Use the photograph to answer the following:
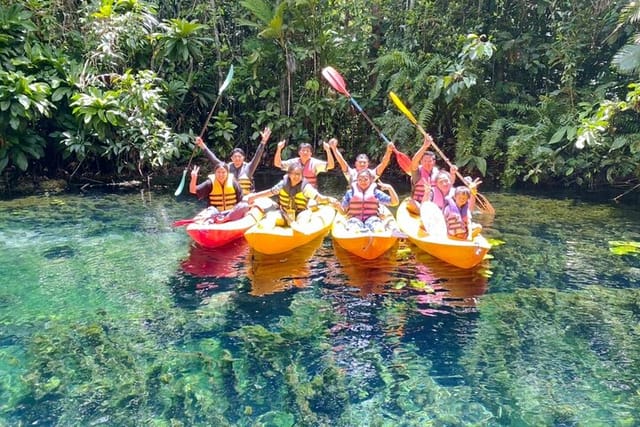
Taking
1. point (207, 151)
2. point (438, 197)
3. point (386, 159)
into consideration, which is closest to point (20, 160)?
point (207, 151)

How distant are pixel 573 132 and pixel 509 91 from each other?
187cm

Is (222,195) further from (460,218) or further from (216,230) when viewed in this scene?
(460,218)

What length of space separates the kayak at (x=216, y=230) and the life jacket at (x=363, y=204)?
121 centimetres

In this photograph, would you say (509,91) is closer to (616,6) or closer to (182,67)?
(616,6)

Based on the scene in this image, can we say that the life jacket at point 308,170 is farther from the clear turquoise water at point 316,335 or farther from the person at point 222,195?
the clear turquoise water at point 316,335

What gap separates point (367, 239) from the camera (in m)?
5.46

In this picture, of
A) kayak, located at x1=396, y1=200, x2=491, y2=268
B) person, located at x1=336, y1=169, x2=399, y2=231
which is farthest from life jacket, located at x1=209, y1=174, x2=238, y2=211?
kayak, located at x1=396, y1=200, x2=491, y2=268

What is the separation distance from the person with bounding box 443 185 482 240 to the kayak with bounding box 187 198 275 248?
2208 mm

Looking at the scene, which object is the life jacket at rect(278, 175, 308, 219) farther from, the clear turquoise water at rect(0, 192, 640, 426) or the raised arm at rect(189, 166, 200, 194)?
the raised arm at rect(189, 166, 200, 194)

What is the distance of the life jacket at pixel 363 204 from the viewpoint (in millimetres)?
5996

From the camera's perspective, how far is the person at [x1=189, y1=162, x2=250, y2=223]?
6.52 meters

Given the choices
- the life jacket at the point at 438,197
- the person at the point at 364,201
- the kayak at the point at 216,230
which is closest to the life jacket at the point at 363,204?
the person at the point at 364,201

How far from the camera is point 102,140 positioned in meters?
9.54

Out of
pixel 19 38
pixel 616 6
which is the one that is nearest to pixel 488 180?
pixel 616 6
